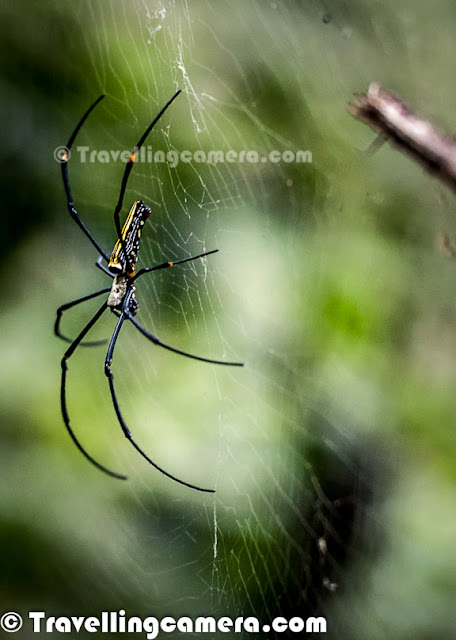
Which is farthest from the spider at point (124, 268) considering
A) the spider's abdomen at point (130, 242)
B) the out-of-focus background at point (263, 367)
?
the out-of-focus background at point (263, 367)

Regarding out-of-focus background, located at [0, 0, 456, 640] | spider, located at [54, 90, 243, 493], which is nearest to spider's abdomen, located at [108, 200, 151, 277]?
spider, located at [54, 90, 243, 493]

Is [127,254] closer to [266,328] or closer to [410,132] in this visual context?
[266,328]

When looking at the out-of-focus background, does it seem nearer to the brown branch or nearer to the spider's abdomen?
the spider's abdomen

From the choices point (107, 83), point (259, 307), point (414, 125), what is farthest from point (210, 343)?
point (414, 125)

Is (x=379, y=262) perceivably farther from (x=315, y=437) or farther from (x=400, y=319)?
(x=315, y=437)

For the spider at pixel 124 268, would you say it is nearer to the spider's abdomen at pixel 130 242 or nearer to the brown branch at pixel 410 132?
the spider's abdomen at pixel 130 242
